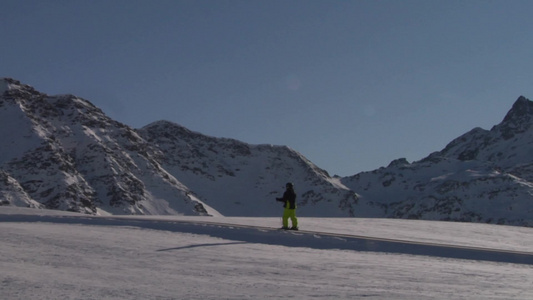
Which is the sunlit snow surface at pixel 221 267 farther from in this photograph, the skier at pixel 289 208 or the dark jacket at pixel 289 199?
the dark jacket at pixel 289 199

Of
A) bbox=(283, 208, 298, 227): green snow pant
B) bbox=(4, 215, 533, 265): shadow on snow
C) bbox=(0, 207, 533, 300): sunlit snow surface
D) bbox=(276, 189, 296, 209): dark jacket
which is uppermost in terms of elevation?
bbox=(276, 189, 296, 209): dark jacket

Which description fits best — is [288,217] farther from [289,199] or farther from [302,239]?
[302,239]

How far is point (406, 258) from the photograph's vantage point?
17.6 m

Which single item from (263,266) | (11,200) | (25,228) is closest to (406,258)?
(263,266)

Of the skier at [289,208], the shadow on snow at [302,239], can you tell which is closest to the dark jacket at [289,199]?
the skier at [289,208]

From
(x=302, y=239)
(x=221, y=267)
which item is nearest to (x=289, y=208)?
(x=302, y=239)

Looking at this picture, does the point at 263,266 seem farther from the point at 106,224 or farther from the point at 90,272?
the point at 106,224

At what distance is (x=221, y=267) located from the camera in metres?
14.0

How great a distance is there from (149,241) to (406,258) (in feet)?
23.7

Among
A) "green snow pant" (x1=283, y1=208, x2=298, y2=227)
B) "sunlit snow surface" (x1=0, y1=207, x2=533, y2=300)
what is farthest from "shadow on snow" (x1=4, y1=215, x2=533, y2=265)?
"green snow pant" (x1=283, y1=208, x2=298, y2=227)

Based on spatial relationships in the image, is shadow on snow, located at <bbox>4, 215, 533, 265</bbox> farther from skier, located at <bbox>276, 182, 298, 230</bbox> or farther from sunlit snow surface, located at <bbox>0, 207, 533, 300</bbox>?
skier, located at <bbox>276, 182, 298, 230</bbox>

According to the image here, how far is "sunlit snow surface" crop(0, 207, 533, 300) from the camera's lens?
11266 mm

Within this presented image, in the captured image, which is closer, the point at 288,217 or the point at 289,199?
the point at 288,217

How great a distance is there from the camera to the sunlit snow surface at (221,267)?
37.0ft
